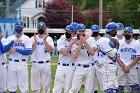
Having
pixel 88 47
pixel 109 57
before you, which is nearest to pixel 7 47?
pixel 88 47

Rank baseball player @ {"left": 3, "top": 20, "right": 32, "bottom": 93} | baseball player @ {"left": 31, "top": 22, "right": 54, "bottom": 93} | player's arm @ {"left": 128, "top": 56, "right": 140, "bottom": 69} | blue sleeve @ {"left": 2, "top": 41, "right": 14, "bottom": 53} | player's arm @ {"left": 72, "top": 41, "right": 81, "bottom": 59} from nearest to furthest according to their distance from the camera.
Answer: player's arm @ {"left": 72, "top": 41, "right": 81, "bottom": 59} < blue sleeve @ {"left": 2, "top": 41, "right": 14, "bottom": 53} < baseball player @ {"left": 3, "top": 20, "right": 32, "bottom": 93} < player's arm @ {"left": 128, "top": 56, "right": 140, "bottom": 69} < baseball player @ {"left": 31, "top": 22, "right": 54, "bottom": 93}

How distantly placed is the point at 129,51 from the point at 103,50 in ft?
5.94

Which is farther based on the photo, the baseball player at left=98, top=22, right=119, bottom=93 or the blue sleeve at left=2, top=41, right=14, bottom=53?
the blue sleeve at left=2, top=41, right=14, bottom=53

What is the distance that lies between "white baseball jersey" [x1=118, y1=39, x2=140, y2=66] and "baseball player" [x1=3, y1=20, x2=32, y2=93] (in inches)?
107

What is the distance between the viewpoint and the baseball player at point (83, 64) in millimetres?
12734

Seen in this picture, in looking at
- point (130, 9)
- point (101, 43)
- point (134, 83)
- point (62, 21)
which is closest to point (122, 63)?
point (134, 83)

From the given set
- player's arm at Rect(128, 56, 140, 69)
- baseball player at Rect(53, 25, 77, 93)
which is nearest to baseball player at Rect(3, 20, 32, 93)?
baseball player at Rect(53, 25, 77, 93)

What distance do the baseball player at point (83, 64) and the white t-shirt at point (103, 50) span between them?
10.2 inches

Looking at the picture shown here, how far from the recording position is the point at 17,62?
13.2m

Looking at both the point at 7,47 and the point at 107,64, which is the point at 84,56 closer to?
the point at 107,64

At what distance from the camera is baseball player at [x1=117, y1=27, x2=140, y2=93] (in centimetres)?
1370

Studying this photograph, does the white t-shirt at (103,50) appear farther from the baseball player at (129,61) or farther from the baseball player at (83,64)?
the baseball player at (129,61)

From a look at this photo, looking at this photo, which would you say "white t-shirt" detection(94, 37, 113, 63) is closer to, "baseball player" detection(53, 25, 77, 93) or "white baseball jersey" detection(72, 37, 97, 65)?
"white baseball jersey" detection(72, 37, 97, 65)

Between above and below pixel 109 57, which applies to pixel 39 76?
below
